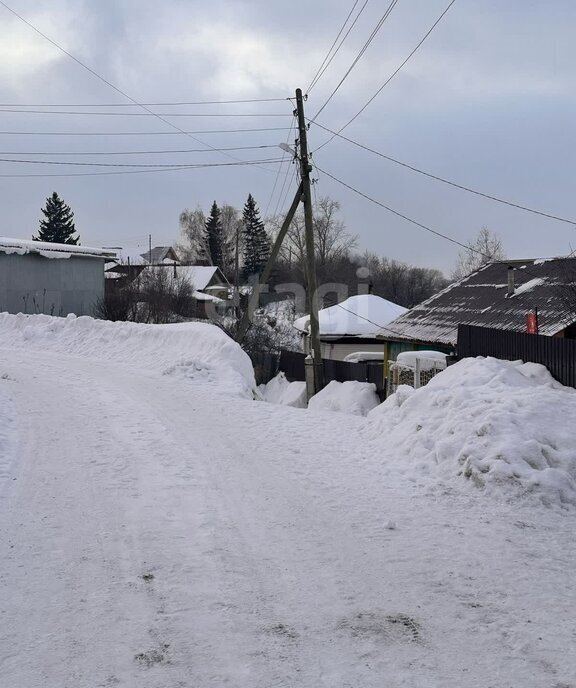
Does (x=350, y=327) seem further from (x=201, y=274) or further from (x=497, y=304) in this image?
(x=201, y=274)

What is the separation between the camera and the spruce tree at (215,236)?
90.9m

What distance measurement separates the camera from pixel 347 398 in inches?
830

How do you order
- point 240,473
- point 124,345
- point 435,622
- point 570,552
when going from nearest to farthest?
1. point 435,622
2. point 570,552
3. point 240,473
4. point 124,345

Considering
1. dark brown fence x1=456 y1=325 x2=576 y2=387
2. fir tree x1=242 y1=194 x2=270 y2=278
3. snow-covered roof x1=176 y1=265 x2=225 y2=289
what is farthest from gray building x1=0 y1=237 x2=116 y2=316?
fir tree x1=242 y1=194 x2=270 y2=278

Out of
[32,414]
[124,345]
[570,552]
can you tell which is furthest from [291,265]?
[570,552]

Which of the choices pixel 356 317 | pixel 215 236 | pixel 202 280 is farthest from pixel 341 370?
pixel 215 236

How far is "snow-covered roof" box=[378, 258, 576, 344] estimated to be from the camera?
19109 millimetres

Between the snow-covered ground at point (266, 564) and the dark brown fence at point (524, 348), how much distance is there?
2.57m

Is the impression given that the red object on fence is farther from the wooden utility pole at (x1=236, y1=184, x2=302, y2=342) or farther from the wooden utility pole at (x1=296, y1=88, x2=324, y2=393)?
the wooden utility pole at (x1=236, y1=184, x2=302, y2=342)

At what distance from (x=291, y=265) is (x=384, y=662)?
74454 mm

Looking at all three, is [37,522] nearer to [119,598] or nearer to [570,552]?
[119,598]

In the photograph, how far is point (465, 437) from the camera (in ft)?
25.8

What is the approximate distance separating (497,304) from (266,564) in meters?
18.6

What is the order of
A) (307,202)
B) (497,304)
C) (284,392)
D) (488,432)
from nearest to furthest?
(488,432) < (307,202) < (497,304) < (284,392)
